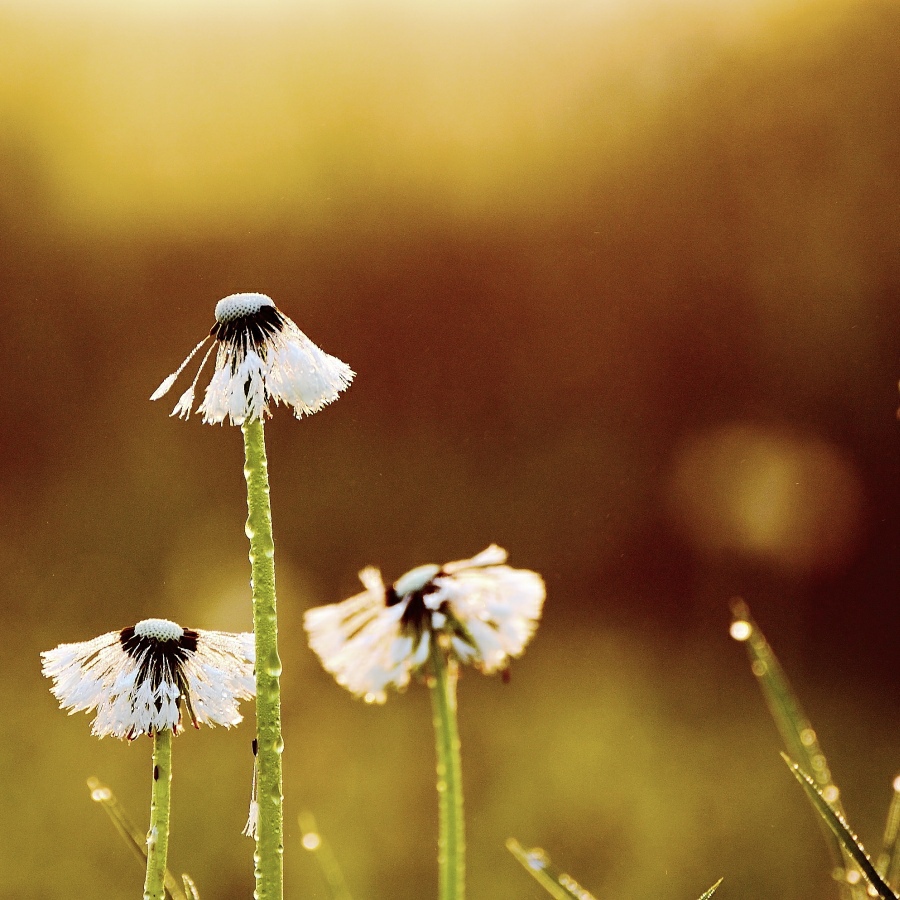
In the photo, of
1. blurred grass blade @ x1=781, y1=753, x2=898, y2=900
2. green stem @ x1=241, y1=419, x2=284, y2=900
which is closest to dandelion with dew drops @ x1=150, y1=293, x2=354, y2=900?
green stem @ x1=241, y1=419, x2=284, y2=900

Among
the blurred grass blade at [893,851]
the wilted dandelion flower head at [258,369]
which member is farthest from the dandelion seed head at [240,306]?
the blurred grass blade at [893,851]

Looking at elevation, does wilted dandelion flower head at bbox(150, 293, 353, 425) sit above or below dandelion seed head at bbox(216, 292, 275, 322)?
below

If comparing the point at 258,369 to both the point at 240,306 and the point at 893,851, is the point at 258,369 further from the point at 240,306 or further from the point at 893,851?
the point at 893,851

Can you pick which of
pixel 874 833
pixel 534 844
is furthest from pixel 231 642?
pixel 874 833

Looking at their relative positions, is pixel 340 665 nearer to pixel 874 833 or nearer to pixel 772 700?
pixel 772 700

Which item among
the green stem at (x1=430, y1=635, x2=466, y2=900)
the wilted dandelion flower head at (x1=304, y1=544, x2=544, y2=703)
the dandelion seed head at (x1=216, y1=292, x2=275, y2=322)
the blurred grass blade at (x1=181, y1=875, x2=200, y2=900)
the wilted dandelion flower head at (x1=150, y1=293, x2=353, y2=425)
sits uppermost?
the dandelion seed head at (x1=216, y1=292, x2=275, y2=322)

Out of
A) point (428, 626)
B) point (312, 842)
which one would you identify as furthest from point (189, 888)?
point (428, 626)

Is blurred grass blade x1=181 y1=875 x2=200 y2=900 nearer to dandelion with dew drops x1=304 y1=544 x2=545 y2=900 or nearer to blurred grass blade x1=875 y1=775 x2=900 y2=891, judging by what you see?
dandelion with dew drops x1=304 y1=544 x2=545 y2=900
